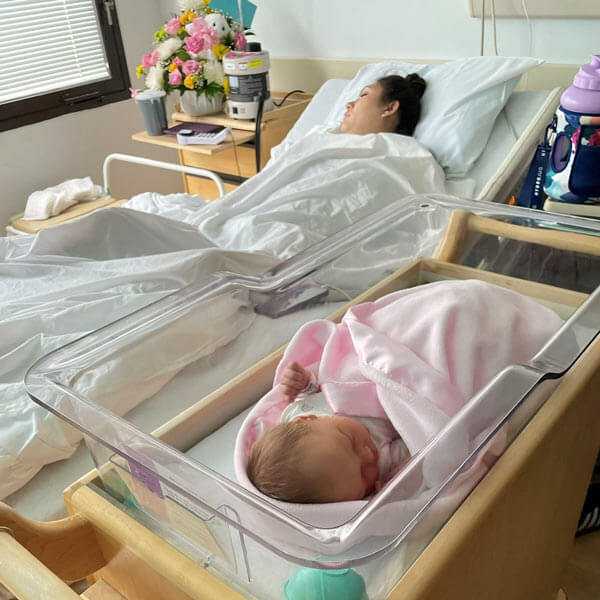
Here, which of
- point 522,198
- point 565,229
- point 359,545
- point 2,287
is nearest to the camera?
point 359,545

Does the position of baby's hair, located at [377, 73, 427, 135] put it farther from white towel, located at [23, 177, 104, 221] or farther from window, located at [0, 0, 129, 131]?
window, located at [0, 0, 129, 131]

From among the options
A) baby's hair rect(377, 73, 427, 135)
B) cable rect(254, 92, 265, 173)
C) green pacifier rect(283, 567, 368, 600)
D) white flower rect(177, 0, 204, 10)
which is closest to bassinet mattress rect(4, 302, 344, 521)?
green pacifier rect(283, 567, 368, 600)

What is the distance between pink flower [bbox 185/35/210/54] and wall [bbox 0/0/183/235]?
0.82 m

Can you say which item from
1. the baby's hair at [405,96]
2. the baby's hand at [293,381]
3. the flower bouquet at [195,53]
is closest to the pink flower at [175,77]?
the flower bouquet at [195,53]

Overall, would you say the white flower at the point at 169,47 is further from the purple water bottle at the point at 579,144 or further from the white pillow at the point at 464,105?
the purple water bottle at the point at 579,144

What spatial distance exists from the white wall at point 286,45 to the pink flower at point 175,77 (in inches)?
19.6

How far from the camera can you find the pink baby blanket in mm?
835

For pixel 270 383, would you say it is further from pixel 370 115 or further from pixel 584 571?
pixel 370 115

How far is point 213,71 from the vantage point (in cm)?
255

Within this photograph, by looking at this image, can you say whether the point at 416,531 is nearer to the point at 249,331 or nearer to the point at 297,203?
the point at 249,331

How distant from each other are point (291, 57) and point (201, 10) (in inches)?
16.4

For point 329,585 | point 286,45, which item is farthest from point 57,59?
point 329,585

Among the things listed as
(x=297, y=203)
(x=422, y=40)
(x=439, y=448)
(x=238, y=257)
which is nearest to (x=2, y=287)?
(x=238, y=257)

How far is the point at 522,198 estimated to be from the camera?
1662 millimetres
